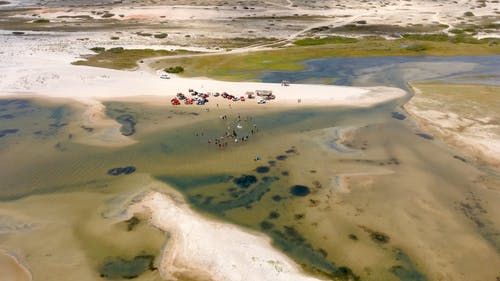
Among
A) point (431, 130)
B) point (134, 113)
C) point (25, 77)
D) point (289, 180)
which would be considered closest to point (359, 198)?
point (289, 180)

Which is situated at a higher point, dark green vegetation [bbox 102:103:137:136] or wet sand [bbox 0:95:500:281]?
dark green vegetation [bbox 102:103:137:136]

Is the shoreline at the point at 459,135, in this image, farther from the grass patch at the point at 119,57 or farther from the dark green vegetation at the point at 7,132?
the grass patch at the point at 119,57

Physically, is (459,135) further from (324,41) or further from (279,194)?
(324,41)

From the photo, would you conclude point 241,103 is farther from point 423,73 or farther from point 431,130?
point 423,73

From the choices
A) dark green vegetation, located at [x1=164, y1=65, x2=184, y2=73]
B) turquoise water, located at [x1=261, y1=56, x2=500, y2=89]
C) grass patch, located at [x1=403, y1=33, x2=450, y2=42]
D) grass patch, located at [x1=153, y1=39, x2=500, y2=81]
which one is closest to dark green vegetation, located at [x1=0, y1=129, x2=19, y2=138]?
dark green vegetation, located at [x1=164, y1=65, x2=184, y2=73]

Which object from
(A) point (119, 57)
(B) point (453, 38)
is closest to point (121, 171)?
(A) point (119, 57)

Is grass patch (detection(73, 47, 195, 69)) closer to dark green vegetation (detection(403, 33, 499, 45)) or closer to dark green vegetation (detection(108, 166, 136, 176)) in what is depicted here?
dark green vegetation (detection(108, 166, 136, 176))
